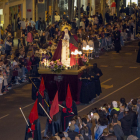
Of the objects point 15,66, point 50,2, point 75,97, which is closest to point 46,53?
point 15,66

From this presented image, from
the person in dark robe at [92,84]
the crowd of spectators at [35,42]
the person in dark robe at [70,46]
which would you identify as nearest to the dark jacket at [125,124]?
the person in dark robe at [92,84]

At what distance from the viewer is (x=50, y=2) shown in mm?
43531

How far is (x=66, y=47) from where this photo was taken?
19234mm

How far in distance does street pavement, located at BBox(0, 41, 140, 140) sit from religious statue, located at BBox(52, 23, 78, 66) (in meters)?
2.11

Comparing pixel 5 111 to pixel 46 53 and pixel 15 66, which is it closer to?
pixel 15 66

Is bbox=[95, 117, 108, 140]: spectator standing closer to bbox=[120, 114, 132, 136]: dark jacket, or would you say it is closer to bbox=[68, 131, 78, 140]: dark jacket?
bbox=[68, 131, 78, 140]: dark jacket

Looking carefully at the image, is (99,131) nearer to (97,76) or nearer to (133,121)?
(133,121)

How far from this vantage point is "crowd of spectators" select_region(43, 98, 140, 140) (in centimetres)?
1134

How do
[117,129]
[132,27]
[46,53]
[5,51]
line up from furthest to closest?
[132,27]
[5,51]
[46,53]
[117,129]

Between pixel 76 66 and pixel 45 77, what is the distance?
1457 mm

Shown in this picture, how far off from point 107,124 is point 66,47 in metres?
7.61

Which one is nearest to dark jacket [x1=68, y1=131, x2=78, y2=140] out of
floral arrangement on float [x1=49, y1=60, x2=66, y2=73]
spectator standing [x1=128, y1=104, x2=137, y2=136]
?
spectator standing [x1=128, y1=104, x2=137, y2=136]

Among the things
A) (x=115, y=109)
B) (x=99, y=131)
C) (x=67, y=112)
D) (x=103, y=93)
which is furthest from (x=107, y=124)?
(x=103, y=93)

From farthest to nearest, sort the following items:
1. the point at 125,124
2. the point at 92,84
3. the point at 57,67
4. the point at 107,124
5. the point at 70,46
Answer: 1. the point at 70,46
2. the point at 92,84
3. the point at 57,67
4. the point at 125,124
5. the point at 107,124
